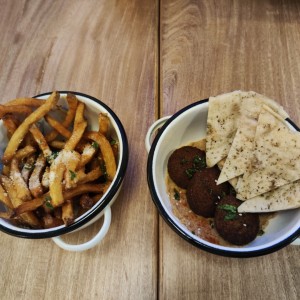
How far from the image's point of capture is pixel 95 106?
38.3 inches

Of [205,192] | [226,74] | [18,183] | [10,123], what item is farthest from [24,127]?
[226,74]

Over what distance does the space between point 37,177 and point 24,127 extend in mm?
152

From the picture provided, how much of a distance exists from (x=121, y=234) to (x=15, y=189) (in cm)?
33

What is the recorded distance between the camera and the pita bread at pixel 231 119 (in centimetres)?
91

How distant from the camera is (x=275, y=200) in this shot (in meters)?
0.84

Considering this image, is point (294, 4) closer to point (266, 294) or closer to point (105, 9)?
point (105, 9)

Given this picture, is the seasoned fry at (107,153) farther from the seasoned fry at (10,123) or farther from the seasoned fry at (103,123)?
the seasoned fry at (10,123)

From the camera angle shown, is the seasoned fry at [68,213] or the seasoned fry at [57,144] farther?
the seasoned fry at [57,144]

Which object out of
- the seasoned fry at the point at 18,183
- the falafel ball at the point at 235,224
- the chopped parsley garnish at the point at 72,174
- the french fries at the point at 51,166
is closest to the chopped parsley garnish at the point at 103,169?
the french fries at the point at 51,166

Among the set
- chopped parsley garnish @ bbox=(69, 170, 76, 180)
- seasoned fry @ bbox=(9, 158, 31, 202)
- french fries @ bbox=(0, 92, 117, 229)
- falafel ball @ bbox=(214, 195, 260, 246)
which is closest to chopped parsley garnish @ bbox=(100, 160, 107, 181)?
french fries @ bbox=(0, 92, 117, 229)

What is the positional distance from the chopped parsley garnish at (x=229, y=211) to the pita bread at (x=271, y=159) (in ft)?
0.13

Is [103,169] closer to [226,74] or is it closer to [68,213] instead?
[68,213]

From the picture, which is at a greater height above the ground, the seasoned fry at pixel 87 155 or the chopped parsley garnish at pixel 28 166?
the seasoned fry at pixel 87 155

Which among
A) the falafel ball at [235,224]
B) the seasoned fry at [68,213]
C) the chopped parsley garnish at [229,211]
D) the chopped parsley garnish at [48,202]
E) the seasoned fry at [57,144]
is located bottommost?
the falafel ball at [235,224]
